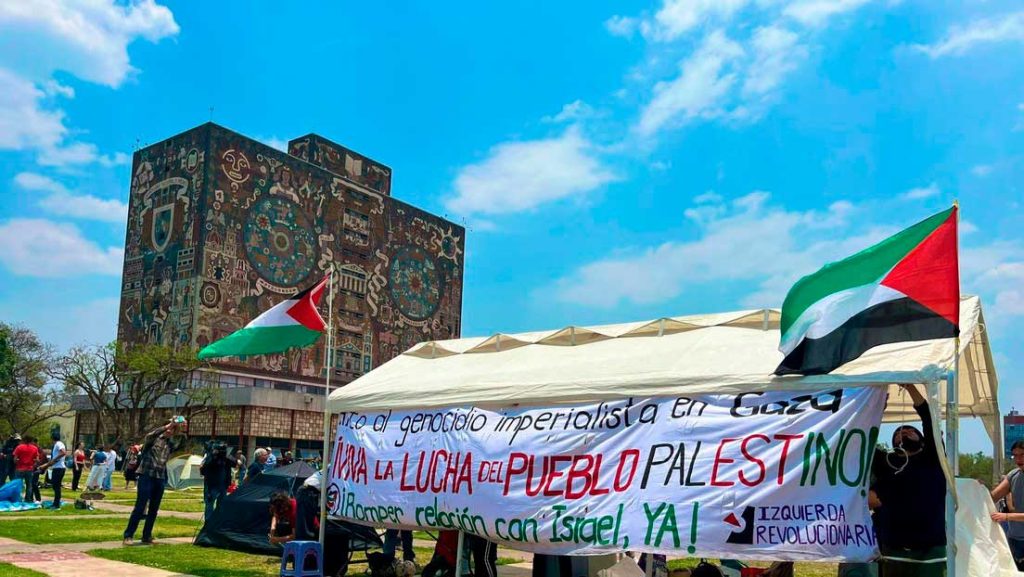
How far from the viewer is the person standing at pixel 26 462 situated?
19.6m

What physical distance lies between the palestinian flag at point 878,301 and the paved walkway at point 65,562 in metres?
7.82

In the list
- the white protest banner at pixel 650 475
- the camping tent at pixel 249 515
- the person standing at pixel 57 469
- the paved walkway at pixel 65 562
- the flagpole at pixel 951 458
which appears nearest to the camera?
the flagpole at pixel 951 458

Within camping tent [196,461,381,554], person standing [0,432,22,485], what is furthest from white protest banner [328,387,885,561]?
person standing [0,432,22,485]

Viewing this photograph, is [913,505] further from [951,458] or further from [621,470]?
[621,470]

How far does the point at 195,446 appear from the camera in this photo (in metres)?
62.4

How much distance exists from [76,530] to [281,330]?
6.46 m

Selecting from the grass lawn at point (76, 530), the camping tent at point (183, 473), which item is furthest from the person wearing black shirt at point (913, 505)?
the camping tent at point (183, 473)

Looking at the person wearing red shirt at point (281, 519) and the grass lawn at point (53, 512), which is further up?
the person wearing red shirt at point (281, 519)

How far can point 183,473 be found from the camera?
34.4 metres

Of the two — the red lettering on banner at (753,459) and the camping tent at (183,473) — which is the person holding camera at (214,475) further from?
the camping tent at (183,473)

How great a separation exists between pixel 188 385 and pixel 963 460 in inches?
2044

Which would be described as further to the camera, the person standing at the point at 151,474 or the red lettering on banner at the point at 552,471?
the person standing at the point at 151,474

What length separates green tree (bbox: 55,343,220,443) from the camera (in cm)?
5934

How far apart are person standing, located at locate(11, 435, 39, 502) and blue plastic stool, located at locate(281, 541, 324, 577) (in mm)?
13049
